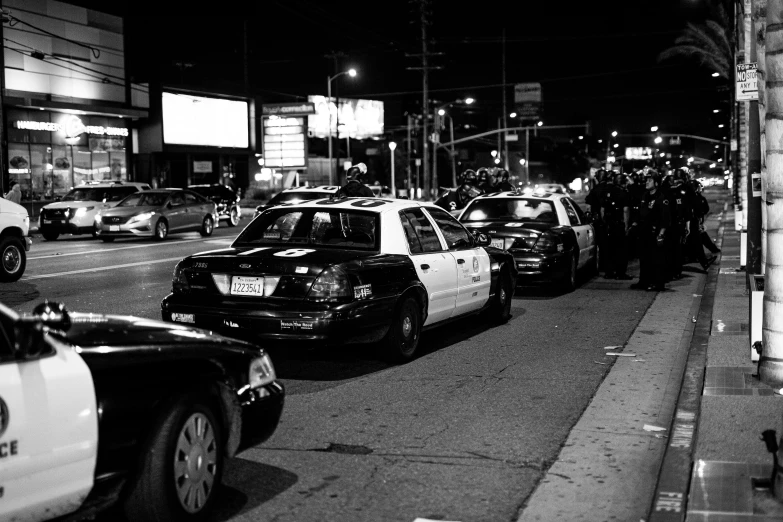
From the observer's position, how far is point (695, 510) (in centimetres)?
511

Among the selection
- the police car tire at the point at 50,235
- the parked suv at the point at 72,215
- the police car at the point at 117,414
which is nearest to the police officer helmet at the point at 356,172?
the police car at the point at 117,414

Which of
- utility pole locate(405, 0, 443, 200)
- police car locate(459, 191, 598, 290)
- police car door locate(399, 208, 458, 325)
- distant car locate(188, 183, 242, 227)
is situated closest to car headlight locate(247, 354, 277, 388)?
police car door locate(399, 208, 458, 325)

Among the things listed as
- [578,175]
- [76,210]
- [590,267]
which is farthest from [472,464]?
[578,175]

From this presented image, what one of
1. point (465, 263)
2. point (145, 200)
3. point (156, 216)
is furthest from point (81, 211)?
point (465, 263)

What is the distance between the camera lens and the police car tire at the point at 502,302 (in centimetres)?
1195

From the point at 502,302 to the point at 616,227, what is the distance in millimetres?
6292

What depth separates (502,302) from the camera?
39.7 feet

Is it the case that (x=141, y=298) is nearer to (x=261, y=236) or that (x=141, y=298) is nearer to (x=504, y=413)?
(x=261, y=236)

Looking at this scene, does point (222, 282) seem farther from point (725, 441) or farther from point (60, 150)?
point (60, 150)

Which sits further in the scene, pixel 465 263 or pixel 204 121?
pixel 204 121

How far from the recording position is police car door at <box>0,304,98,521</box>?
13.0 feet

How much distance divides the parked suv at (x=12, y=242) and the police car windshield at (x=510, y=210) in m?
7.24

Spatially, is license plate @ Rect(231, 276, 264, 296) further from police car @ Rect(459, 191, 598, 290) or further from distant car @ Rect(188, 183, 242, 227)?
distant car @ Rect(188, 183, 242, 227)

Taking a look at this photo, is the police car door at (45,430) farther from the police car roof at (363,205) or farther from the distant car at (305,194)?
the distant car at (305,194)
